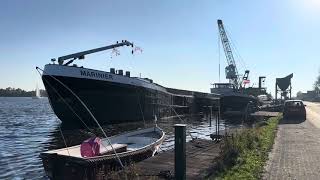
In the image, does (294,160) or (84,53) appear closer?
(294,160)

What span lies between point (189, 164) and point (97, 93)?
84.2 ft

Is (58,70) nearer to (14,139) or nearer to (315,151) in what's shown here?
(14,139)

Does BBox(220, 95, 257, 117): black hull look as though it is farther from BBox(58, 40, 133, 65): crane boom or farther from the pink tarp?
the pink tarp

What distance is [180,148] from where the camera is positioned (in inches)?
374

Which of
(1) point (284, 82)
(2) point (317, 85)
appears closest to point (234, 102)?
(1) point (284, 82)

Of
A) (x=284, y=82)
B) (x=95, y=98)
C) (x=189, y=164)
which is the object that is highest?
(x=284, y=82)

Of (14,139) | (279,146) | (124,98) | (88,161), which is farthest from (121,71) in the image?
(88,161)

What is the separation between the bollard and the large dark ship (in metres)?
Result: 22.8

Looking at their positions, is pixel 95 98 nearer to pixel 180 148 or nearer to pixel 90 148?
pixel 90 148

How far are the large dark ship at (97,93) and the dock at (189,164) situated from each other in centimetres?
1574

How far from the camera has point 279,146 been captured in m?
17.5

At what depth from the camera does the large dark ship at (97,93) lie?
36938 millimetres

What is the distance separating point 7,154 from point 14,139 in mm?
8175

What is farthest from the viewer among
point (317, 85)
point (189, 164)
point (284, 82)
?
point (317, 85)
